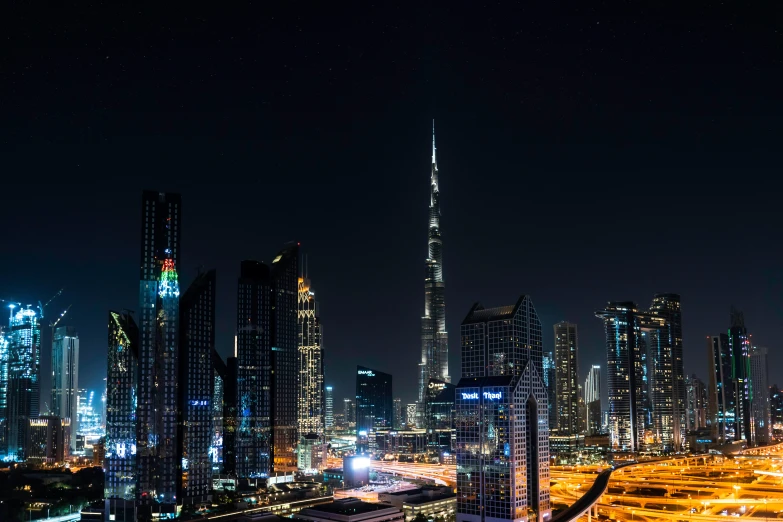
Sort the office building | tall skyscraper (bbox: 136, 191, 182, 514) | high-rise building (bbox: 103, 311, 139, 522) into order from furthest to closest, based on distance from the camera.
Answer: the office building < tall skyscraper (bbox: 136, 191, 182, 514) < high-rise building (bbox: 103, 311, 139, 522)

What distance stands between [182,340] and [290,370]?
44065mm

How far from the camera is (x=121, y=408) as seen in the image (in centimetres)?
11838

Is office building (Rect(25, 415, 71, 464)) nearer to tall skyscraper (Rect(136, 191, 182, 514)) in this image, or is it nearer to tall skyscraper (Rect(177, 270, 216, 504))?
tall skyscraper (Rect(177, 270, 216, 504))

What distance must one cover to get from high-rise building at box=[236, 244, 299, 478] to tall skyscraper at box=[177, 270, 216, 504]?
26.3m

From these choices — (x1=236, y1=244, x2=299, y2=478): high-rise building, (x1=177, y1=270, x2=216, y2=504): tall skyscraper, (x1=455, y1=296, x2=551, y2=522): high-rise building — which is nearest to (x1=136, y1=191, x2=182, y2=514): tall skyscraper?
(x1=177, y1=270, x2=216, y2=504): tall skyscraper

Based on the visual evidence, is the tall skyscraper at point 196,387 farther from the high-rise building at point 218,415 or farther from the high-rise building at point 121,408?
the high-rise building at point 218,415

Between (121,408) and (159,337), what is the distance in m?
12.5

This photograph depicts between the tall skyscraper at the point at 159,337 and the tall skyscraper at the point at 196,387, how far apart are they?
10.4 ft

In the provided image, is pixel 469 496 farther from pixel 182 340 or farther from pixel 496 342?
pixel 182 340

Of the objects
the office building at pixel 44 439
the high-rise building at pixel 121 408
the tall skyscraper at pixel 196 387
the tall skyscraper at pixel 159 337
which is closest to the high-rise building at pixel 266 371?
the tall skyscraper at pixel 196 387

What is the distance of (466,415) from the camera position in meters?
93.9

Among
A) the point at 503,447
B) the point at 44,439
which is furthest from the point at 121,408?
the point at 44,439

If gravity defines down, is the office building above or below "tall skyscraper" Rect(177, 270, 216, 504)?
below

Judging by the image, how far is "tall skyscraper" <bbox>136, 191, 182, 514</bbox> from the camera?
117062 millimetres
